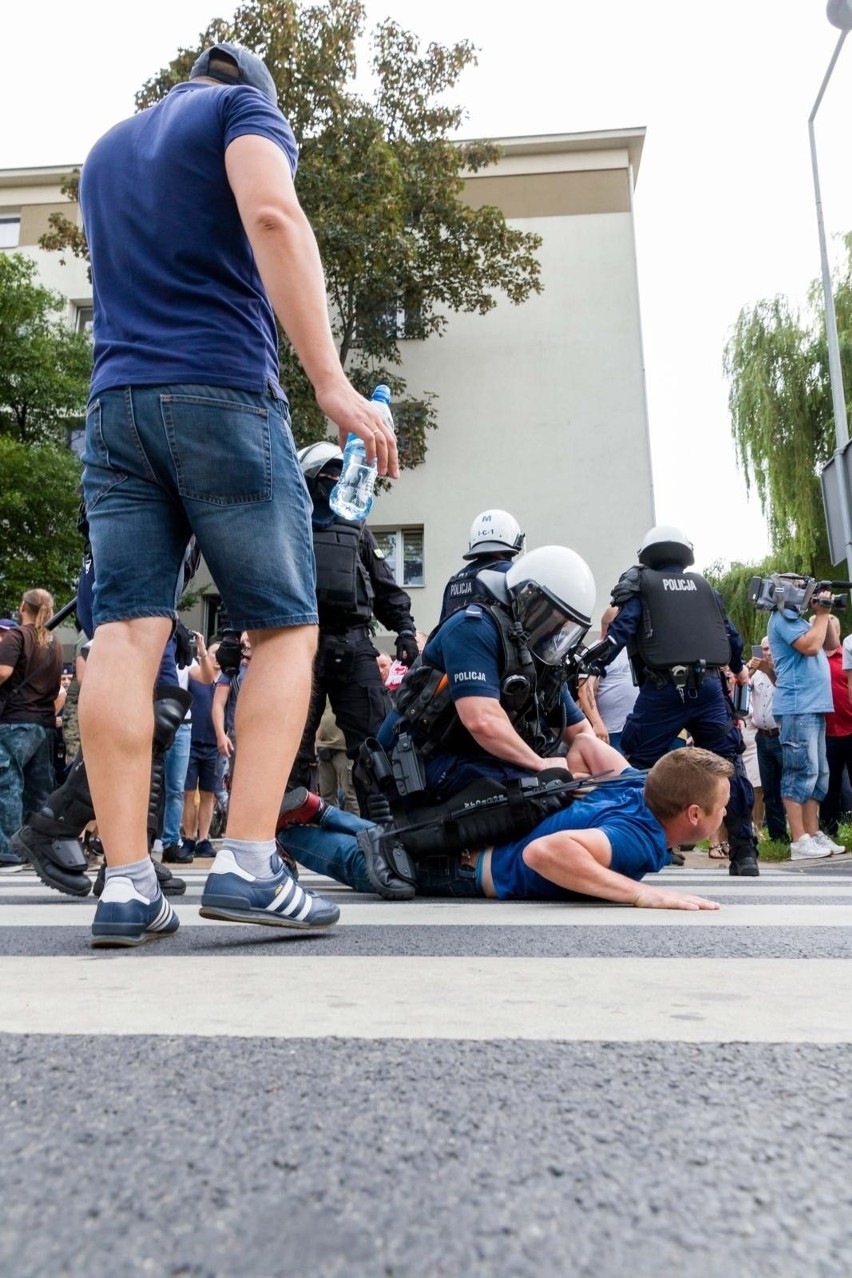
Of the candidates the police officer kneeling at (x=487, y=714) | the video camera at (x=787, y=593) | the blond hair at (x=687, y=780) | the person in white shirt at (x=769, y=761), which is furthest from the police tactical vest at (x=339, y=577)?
the person in white shirt at (x=769, y=761)

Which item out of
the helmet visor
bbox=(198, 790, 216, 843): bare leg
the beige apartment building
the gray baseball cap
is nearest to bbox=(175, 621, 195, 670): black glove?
the helmet visor

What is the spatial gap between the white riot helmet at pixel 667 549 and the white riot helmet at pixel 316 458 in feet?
7.16

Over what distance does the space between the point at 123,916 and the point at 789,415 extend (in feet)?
69.4

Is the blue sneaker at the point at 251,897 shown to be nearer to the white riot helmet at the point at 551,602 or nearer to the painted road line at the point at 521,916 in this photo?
the painted road line at the point at 521,916


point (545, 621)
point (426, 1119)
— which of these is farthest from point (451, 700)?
point (426, 1119)

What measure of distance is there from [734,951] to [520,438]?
21.2m

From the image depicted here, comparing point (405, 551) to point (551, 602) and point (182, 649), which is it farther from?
point (551, 602)

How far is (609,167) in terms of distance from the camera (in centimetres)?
2333

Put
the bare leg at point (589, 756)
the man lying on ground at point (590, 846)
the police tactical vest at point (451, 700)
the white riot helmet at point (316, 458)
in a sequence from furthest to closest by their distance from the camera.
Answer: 1. the white riot helmet at point (316, 458)
2. the bare leg at point (589, 756)
3. the police tactical vest at point (451, 700)
4. the man lying on ground at point (590, 846)

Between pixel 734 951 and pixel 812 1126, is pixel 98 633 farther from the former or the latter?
pixel 812 1126

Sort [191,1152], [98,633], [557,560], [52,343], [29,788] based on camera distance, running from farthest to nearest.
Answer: [52,343], [29,788], [557,560], [98,633], [191,1152]

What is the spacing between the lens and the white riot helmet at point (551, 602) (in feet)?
13.6

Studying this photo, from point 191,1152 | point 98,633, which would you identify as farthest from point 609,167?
point 191,1152

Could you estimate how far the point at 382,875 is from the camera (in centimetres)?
367
